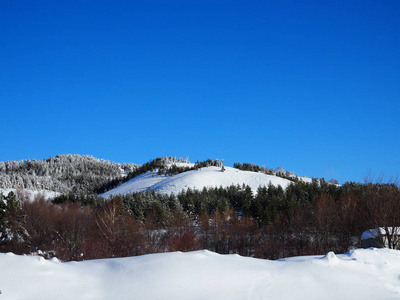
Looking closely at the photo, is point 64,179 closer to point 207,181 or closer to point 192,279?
point 207,181

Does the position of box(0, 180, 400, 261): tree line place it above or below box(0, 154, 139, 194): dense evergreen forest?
below

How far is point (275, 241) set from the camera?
49250 mm

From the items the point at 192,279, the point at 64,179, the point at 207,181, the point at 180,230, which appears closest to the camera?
the point at 192,279

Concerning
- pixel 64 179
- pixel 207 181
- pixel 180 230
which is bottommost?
pixel 180 230

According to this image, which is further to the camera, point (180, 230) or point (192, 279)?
point (180, 230)

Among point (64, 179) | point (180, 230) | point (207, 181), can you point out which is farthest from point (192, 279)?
point (64, 179)

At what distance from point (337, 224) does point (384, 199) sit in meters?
23.0

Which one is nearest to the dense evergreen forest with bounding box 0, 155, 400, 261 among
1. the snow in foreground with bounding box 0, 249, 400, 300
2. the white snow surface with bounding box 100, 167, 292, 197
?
the white snow surface with bounding box 100, 167, 292, 197

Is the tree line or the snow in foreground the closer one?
the snow in foreground

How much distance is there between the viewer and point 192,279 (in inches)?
329

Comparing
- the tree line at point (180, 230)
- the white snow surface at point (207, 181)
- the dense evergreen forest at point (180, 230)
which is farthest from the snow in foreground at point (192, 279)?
the white snow surface at point (207, 181)

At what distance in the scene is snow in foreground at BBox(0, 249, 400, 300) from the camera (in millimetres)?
7727

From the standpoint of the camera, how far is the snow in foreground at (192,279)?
25.3 ft

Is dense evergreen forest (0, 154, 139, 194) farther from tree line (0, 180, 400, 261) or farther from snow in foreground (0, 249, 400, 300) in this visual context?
snow in foreground (0, 249, 400, 300)
